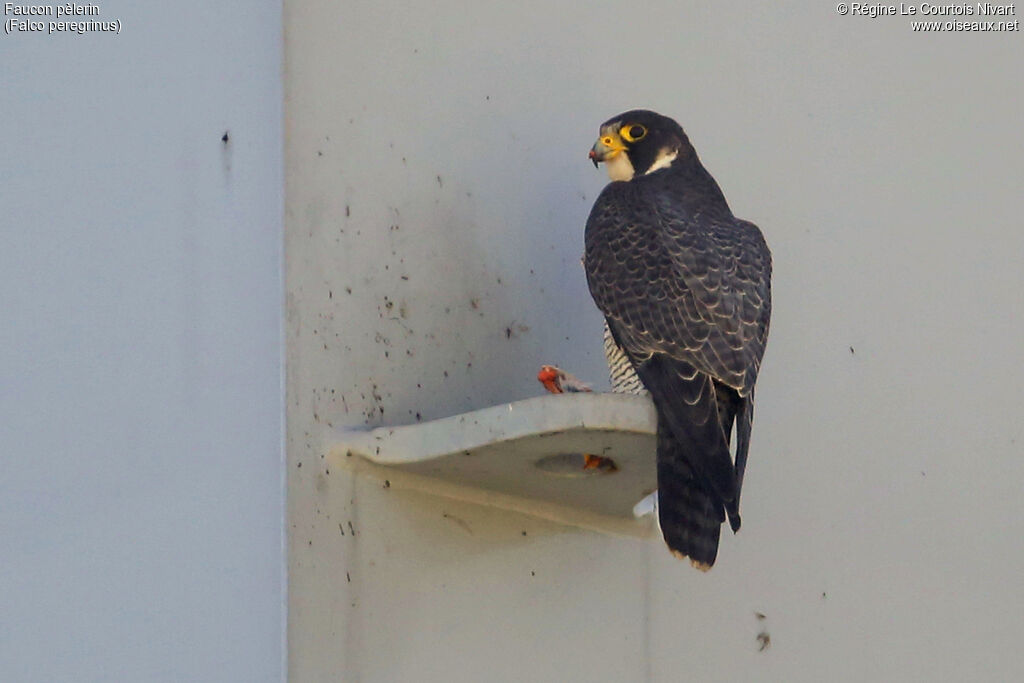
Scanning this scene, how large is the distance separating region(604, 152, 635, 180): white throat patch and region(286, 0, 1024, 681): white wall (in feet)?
0.50

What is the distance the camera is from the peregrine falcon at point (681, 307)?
2.53 metres

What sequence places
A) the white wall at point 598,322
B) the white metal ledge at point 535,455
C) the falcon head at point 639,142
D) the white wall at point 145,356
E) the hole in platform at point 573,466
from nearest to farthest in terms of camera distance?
the white wall at point 145,356 < the white metal ledge at point 535,455 < the hole in platform at point 573,466 < the white wall at point 598,322 < the falcon head at point 639,142

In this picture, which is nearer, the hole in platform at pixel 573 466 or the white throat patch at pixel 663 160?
the hole in platform at pixel 573 466

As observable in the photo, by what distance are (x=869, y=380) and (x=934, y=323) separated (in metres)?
0.24

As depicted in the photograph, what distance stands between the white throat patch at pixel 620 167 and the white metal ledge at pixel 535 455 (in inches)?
25.6

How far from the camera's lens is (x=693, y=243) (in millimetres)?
2805

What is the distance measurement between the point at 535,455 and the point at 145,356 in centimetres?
66

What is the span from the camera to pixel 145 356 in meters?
2.47

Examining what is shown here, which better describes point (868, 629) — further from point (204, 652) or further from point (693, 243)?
point (204, 652)

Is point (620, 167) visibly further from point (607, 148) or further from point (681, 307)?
point (681, 307)

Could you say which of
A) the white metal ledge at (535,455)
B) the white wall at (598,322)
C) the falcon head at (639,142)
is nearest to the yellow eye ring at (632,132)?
the falcon head at (639,142)

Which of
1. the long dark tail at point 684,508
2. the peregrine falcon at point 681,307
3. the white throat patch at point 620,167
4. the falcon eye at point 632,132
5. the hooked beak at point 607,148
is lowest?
the long dark tail at point 684,508

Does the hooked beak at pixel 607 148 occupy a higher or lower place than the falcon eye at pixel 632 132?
lower

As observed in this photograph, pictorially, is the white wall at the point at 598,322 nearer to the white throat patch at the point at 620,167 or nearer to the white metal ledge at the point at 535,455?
the white metal ledge at the point at 535,455
